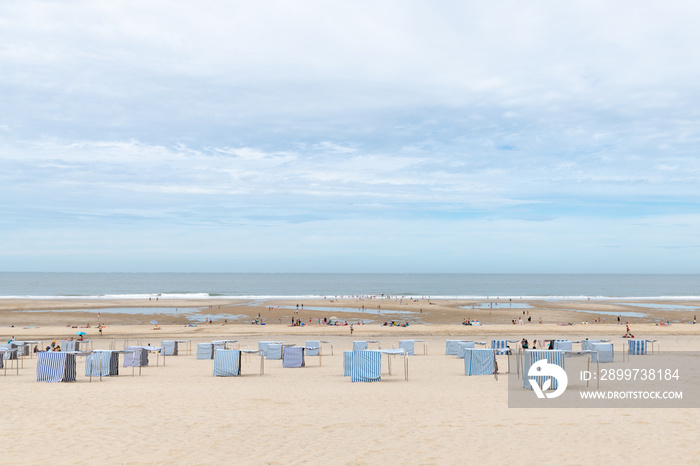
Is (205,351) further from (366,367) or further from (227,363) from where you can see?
(366,367)

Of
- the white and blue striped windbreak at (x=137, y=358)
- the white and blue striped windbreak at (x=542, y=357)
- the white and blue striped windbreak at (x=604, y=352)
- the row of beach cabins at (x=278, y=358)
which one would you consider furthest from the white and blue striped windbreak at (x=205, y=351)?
the white and blue striped windbreak at (x=604, y=352)

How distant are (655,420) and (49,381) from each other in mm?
20574

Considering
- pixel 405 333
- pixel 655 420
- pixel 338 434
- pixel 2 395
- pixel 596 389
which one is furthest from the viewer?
pixel 405 333

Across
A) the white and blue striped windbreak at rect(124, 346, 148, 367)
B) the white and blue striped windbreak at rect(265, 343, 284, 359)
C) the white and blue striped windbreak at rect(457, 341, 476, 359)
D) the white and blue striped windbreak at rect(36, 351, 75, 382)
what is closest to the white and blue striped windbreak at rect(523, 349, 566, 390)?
the white and blue striped windbreak at rect(457, 341, 476, 359)

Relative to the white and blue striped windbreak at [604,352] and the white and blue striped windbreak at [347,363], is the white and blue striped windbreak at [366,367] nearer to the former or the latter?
the white and blue striped windbreak at [347,363]

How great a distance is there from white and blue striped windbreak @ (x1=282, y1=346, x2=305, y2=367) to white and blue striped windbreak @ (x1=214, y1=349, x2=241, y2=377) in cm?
388

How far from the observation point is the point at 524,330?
Answer: 1902 inches

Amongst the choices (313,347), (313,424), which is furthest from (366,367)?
(313,347)

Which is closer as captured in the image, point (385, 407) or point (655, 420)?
point (655, 420)

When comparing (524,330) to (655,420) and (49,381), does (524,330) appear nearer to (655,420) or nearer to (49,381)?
(655,420)

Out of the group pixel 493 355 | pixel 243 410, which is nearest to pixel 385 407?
pixel 243 410

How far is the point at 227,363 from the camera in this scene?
75.7ft

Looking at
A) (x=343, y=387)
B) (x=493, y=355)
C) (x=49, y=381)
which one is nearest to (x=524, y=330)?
(x=493, y=355)

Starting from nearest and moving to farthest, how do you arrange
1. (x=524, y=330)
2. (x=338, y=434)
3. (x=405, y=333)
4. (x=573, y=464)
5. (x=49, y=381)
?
(x=573, y=464) < (x=338, y=434) < (x=49, y=381) < (x=405, y=333) < (x=524, y=330)
